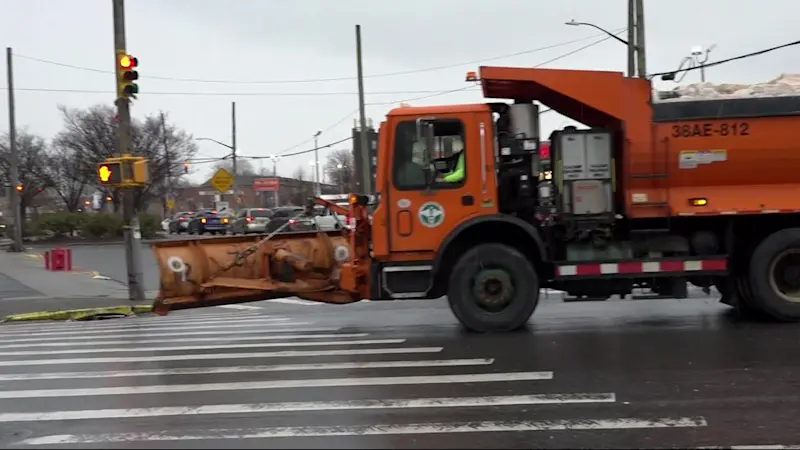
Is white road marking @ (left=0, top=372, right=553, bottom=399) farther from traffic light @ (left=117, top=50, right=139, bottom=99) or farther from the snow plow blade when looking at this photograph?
traffic light @ (left=117, top=50, right=139, bottom=99)

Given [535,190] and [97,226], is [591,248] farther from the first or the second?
[97,226]

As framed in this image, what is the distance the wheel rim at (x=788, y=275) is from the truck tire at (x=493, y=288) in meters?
3.01

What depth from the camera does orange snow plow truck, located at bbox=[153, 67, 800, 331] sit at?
8.73 metres

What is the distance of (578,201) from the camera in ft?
29.3

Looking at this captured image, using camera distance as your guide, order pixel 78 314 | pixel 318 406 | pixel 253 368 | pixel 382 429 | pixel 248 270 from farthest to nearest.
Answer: pixel 78 314 < pixel 248 270 < pixel 253 368 < pixel 318 406 < pixel 382 429

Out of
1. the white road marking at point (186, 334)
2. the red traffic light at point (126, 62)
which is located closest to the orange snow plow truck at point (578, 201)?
the white road marking at point (186, 334)

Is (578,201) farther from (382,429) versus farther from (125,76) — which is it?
(125,76)

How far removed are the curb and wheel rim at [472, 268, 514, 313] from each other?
7.85 metres

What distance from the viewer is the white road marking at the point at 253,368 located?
742 cm

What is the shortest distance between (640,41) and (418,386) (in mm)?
16215

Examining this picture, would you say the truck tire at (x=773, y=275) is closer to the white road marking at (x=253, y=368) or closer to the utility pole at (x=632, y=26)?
the white road marking at (x=253, y=368)

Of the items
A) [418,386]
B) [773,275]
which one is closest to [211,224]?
[773,275]

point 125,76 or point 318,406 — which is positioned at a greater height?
point 125,76

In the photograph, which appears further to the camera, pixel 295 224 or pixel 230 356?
pixel 295 224
